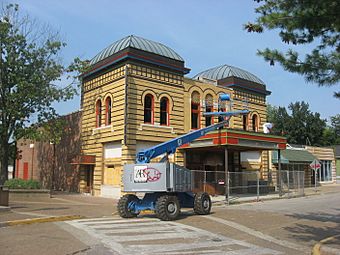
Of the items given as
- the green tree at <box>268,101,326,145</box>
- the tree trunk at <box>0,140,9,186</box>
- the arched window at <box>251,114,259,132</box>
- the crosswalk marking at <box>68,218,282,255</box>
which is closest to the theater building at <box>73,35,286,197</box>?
the arched window at <box>251,114,259,132</box>

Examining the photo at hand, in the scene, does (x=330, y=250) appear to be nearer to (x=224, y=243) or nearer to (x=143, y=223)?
(x=224, y=243)

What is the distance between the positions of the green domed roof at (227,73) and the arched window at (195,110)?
3938 mm

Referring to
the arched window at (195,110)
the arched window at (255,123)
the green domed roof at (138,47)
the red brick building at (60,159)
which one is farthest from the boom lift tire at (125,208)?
the arched window at (255,123)

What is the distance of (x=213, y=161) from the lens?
1112 inches

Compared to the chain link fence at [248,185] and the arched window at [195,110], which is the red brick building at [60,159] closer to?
the arched window at [195,110]

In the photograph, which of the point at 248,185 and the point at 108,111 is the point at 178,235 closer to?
the point at 108,111

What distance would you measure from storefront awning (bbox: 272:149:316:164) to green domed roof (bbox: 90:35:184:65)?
49.4 ft

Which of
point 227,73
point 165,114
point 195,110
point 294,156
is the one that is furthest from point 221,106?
point 294,156

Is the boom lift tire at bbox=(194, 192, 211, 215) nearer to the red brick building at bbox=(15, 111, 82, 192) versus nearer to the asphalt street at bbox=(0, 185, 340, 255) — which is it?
the asphalt street at bbox=(0, 185, 340, 255)

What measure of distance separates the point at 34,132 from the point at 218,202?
1267cm

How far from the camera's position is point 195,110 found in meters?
28.1

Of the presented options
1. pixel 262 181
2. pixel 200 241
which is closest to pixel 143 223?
pixel 200 241

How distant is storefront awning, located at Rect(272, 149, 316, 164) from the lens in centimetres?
3647

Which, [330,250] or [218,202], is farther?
[218,202]
